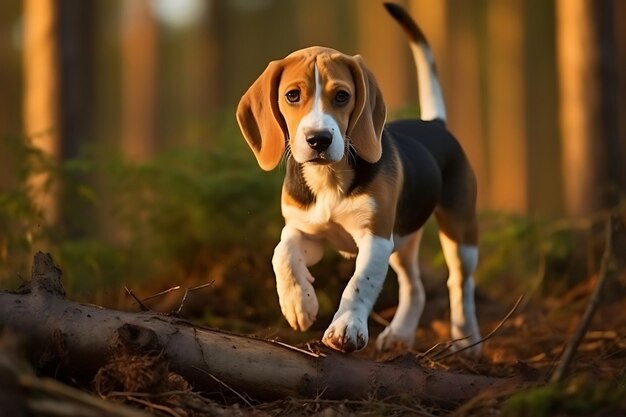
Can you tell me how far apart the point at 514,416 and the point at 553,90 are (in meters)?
31.6

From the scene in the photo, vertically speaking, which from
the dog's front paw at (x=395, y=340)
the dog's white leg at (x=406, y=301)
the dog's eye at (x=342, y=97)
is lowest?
the dog's front paw at (x=395, y=340)

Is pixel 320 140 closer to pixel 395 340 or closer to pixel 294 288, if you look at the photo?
pixel 294 288

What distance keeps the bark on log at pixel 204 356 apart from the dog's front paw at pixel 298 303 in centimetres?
55

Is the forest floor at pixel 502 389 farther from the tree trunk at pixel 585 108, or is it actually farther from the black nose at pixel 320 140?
the tree trunk at pixel 585 108

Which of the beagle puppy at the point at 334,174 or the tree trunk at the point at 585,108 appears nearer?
the beagle puppy at the point at 334,174

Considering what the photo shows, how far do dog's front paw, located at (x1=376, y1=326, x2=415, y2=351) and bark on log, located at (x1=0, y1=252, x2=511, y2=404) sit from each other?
158cm

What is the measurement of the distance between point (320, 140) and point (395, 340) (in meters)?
1.96

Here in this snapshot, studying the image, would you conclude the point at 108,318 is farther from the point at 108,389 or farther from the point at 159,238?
the point at 159,238

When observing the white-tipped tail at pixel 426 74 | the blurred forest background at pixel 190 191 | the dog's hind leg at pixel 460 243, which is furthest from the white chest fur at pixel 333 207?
the blurred forest background at pixel 190 191

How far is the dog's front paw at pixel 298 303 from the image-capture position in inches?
176

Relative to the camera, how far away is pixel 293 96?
14.4ft

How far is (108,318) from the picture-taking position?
3.77 meters

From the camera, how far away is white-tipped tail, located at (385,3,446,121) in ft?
20.3

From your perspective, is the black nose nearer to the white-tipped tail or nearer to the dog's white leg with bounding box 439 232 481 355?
the dog's white leg with bounding box 439 232 481 355
